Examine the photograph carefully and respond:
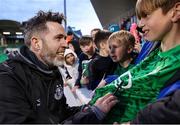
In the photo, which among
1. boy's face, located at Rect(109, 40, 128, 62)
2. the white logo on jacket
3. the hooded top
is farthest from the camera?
the hooded top

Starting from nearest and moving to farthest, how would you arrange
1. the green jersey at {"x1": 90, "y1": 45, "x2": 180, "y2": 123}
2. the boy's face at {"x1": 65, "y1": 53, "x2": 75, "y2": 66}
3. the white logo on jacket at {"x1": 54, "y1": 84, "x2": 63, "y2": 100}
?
the green jersey at {"x1": 90, "y1": 45, "x2": 180, "y2": 123} < the white logo on jacket at {"x1": 54, "y1": 84, "x2": 63, "y2": 100} < the boy's face at {"x1": 65, "y1": 53, "x2": 75, "y2": 66}

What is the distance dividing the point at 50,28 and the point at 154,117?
3.32 feet

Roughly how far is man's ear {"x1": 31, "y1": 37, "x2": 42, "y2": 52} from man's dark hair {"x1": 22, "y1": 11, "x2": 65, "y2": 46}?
0.03 m

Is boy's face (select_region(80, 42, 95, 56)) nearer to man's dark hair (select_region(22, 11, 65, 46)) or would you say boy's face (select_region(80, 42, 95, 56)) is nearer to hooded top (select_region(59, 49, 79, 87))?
hooded top (select_region(59, 49, 79, 87))

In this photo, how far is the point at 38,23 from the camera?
193cm

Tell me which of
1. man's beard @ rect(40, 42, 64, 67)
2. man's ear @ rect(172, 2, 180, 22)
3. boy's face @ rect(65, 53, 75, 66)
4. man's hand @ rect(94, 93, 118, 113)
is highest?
man's ear @ rect(172, 2, 180, 22)

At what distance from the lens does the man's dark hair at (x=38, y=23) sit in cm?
191

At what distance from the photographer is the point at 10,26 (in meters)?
11.3

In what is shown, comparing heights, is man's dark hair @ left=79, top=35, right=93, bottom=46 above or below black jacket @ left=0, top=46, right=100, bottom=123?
above

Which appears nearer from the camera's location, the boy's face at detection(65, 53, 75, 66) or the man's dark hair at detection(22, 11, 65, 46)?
the man's dark hair at detection(22, 11, 65, 46)

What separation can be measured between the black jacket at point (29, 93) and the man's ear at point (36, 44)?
0.16 metres

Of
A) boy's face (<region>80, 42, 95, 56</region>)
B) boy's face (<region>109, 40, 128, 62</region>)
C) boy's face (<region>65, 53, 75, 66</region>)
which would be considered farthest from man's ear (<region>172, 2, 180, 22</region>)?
boy's face (<region>65, 53, 75, 66</region>)

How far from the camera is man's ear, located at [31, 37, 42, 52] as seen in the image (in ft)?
6.18

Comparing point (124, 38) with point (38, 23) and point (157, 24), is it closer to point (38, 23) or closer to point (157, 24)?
point (38, 23)
